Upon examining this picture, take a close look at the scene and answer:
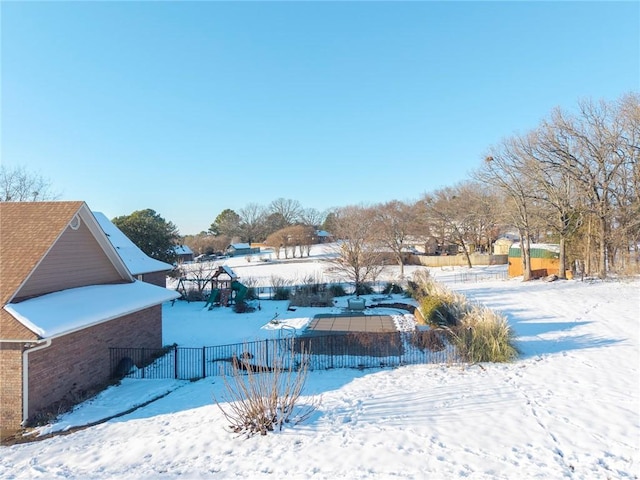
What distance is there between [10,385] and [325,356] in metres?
8.10

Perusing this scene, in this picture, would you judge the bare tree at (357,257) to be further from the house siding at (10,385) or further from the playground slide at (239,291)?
the house siding at (10,385)

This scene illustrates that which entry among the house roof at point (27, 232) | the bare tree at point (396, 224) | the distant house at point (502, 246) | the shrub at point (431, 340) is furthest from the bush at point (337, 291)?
the distant house at point (502, 246)

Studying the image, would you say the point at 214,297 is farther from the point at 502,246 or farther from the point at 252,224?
the point at 252,224

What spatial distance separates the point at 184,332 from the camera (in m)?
17.1

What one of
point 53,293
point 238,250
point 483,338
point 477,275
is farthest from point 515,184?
point 238,250

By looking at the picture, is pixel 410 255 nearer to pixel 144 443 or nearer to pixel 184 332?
pixel 184 332

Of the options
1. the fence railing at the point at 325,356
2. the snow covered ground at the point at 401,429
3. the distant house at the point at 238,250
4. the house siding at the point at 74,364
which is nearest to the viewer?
the snow covered ground at the point at 401,429

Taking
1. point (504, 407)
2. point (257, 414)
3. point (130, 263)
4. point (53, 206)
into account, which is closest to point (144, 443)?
point (257, 414)

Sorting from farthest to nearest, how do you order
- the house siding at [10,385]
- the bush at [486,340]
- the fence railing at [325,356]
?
the fence railing at [325,356]
the bush at [486,340]
the house siding at [10,385]

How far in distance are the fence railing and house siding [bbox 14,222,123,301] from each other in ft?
8.32

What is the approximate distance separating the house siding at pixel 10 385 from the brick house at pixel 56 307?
22mm

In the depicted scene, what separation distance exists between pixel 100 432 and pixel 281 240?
57983 millimetres

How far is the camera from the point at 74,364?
9656 millimetres

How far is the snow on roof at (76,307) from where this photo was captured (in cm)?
833
